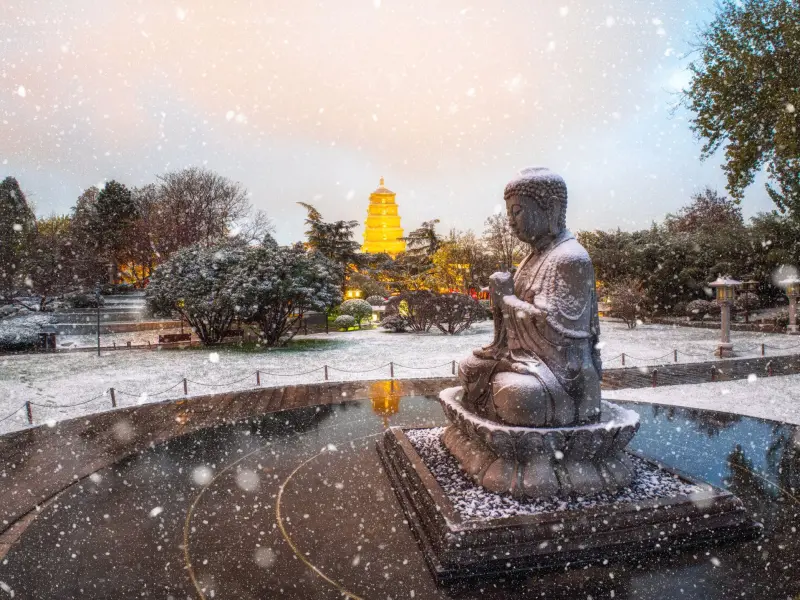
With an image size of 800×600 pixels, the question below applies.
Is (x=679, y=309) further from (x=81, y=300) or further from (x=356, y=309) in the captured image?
(x=81, y=300)

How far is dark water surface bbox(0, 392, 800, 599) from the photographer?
369cm

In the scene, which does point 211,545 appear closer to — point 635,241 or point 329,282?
point 329,282

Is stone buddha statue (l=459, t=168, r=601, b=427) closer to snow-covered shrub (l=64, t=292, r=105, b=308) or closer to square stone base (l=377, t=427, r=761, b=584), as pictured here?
square stone base (l=377, t=427, r=761, b=584)

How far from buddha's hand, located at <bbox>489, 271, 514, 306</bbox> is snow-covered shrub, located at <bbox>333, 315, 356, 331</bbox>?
856 inches

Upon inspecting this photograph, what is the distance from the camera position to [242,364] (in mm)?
15586

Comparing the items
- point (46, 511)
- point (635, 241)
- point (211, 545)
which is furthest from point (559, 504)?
point (635, 241)

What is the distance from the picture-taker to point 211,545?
14.5 feet

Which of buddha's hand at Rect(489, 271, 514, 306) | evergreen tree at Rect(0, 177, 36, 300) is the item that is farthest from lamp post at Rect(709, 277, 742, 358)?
evergreen tree at Rect(0, 177, 36, 300)

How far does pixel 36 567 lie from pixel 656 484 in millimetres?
5619

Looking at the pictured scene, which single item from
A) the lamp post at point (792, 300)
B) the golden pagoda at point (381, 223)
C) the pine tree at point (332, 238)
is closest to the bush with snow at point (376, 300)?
the pine tree at point (332, 238)

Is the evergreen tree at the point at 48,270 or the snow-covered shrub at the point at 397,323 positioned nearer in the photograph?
the snow-covered shrub at the point at 397,323

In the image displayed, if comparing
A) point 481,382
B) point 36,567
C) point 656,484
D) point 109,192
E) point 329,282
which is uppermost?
point 109,192

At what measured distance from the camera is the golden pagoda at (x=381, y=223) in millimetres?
65375

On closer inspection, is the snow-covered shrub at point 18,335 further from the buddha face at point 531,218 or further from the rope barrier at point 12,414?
the buddha face at point 531,218
